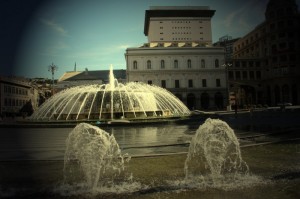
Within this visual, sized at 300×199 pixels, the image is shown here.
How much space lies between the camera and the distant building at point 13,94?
60.7m

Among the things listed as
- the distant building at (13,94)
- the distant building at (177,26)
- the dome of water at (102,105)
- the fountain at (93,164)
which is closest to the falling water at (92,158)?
the fountain at (93,164)

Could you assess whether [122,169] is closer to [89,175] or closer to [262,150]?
[89,175]

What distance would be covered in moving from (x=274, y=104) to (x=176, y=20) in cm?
3565

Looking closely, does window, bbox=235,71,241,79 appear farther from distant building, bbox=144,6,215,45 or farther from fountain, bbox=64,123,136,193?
fountain, bbox=64,123,136,193

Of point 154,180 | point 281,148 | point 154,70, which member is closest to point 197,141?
point 154,180

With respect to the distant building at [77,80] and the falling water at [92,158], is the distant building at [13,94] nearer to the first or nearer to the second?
the distant building at [77,80]

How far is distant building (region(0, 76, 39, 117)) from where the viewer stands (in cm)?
6072

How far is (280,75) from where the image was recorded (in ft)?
212

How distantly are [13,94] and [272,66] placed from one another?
194 feet

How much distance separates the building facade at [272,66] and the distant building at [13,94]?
48811 millimetres

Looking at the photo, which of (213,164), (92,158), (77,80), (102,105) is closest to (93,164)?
(92,158)

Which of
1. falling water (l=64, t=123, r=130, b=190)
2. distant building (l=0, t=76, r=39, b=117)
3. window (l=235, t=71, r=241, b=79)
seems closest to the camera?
falling water (l=64, t=123, r=130, b=190)

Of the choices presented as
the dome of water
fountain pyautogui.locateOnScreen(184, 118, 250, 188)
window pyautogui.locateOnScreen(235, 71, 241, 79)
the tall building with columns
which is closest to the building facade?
window pyautogui.locateOnScreen(235, 71, 241, 79)

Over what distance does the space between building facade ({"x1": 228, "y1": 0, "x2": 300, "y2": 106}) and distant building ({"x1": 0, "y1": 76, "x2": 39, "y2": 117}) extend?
4881 cm
